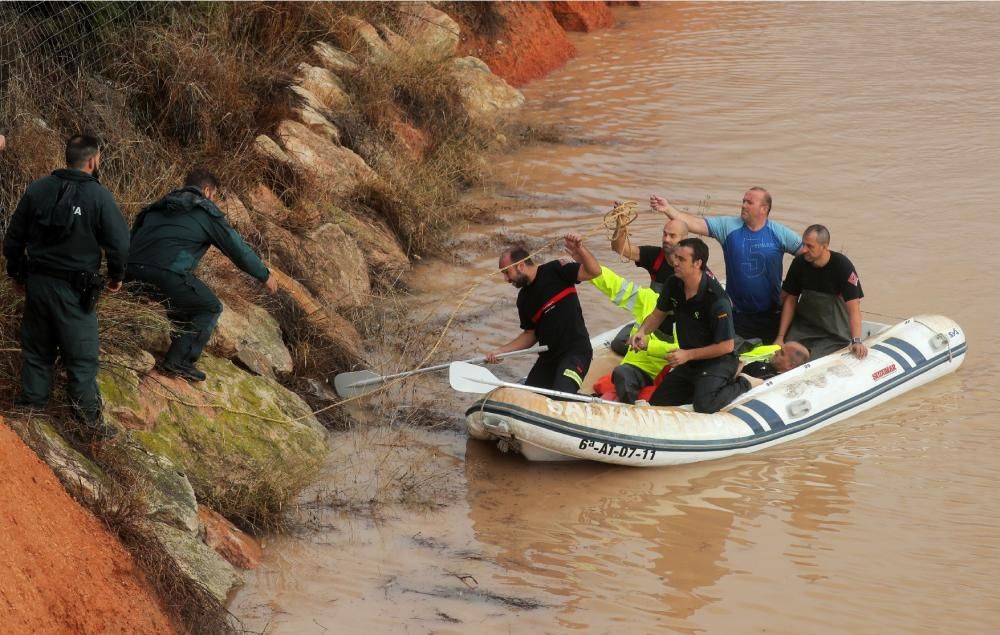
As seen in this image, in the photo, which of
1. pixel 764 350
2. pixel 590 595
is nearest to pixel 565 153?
pixel 764 350

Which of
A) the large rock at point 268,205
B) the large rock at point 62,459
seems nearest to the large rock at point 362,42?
the large rock at point 268,205

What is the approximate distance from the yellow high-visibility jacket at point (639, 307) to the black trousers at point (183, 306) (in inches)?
118

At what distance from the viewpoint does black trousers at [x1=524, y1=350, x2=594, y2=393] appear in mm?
9117

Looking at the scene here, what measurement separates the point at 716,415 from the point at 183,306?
3.78 metres

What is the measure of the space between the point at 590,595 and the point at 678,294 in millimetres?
2584

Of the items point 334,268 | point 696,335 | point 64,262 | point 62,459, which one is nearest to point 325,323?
point 334,268

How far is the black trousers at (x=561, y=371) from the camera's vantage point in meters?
9.12

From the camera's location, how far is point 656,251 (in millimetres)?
10000

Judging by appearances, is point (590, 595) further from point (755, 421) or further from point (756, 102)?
point (756, 102)

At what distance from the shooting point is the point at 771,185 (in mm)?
15039

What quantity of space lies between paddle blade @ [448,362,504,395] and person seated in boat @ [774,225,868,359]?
2.57 meters

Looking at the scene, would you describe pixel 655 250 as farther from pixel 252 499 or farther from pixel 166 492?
pixel 166 492

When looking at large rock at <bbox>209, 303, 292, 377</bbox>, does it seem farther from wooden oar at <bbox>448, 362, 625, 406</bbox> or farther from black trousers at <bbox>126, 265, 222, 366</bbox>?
wooden oar at <bbox>448, 362, 625, 406</bbox>

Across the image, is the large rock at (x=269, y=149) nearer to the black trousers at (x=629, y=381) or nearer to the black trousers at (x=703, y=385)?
the black trousers at (x=629, y=381)
